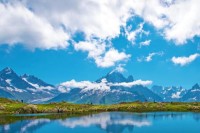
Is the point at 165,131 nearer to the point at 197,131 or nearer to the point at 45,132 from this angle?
the point at 197,131

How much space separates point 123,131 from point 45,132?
24.5 m

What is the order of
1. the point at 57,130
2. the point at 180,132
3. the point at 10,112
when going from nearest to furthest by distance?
the point at 180,132 → the point at 57,130 → the point at 10,112

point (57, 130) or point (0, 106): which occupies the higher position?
point (0, 106)

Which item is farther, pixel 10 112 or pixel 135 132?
pixel 10 112

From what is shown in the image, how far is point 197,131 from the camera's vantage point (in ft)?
329

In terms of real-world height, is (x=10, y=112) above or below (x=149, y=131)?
above

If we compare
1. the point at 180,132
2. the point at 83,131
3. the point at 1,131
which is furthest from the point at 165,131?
the point at 1,131

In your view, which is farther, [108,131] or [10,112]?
[10,112]

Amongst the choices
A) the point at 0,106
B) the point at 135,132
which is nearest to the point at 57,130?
the point at 135,132

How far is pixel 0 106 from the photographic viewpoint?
655 feet

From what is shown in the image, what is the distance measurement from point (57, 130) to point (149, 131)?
30.0 metres

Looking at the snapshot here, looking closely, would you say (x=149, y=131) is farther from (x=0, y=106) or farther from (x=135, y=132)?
(x=0, y=106)

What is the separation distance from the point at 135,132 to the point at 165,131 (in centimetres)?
969

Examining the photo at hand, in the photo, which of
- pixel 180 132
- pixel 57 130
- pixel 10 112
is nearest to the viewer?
pixel 180 132
